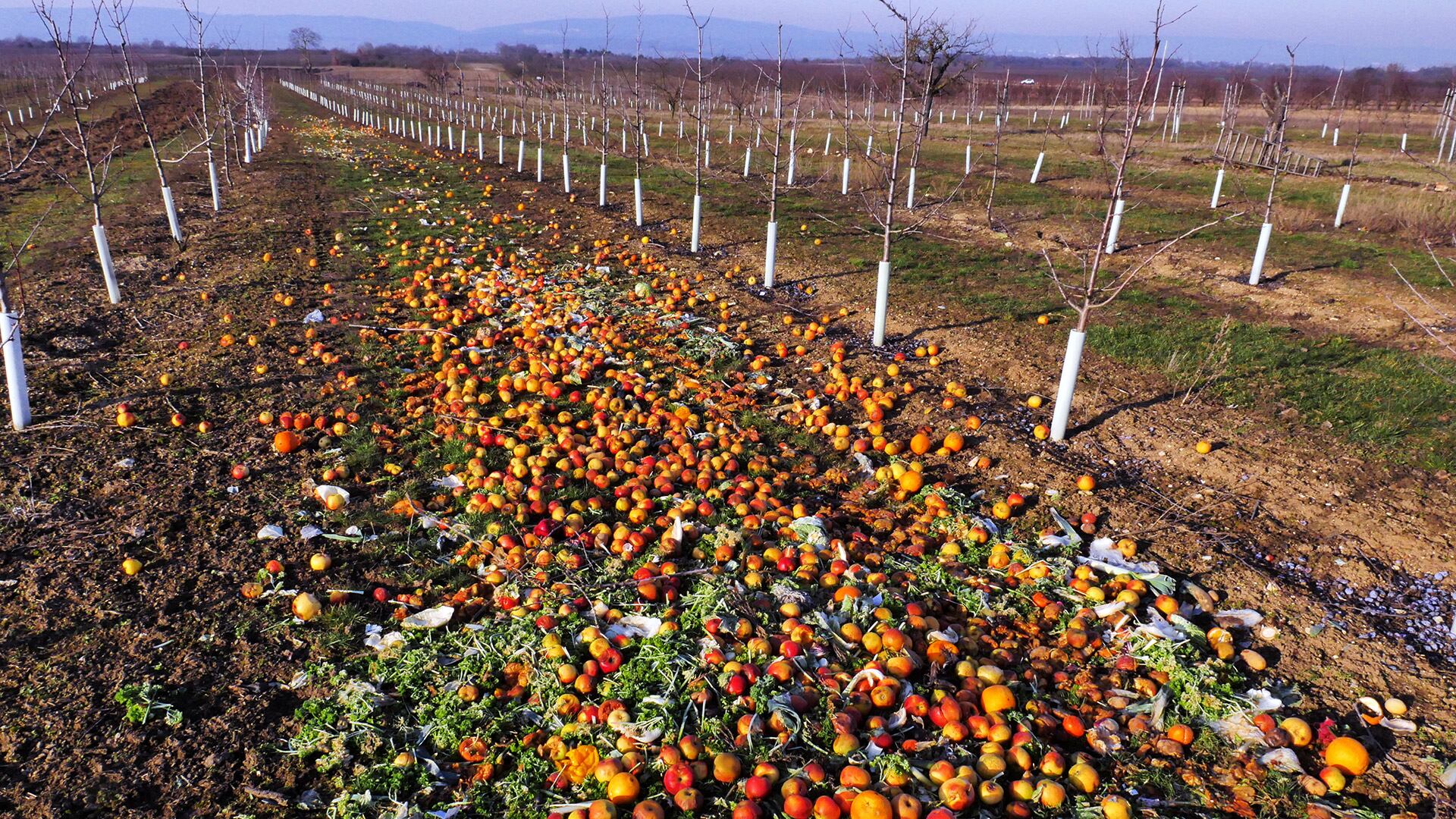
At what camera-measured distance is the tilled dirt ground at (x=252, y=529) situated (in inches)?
168

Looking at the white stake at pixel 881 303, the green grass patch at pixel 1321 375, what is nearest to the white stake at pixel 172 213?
the white stake at pixel 881 303

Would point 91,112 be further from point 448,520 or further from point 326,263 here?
point 448,520

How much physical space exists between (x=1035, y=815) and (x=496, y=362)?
26.8 ft

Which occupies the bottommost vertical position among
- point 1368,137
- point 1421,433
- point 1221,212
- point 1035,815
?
point 1035,815

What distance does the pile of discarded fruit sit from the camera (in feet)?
13.3

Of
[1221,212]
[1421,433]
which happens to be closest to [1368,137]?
[1221,212]

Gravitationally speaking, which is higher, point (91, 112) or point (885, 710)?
point (91, 112)

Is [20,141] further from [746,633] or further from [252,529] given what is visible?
[746,633]

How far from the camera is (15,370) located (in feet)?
24.9

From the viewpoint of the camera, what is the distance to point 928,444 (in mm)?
7910

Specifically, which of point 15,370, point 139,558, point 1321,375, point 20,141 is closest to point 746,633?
point 139,558

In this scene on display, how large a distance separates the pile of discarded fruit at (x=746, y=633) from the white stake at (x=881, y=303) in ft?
5.73

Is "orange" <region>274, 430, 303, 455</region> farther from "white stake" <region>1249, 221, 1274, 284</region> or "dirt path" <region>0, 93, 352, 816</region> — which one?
"white stake" <region>1249, 221, 1274, 284</region>

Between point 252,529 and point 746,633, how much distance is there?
13.8ft
